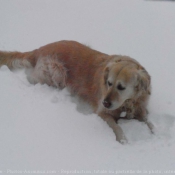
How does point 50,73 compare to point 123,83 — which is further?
point 50,73

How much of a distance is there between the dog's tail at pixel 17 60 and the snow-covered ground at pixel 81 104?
0.13 m

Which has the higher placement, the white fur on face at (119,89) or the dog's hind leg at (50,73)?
the white fur on face at (119,89)

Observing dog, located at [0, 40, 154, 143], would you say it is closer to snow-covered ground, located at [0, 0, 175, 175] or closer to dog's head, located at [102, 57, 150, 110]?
dog's head, located at [102, 57, 150, 110]

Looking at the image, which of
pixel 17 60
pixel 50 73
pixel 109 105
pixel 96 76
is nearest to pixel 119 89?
pixel 109 105

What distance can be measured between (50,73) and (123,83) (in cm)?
162

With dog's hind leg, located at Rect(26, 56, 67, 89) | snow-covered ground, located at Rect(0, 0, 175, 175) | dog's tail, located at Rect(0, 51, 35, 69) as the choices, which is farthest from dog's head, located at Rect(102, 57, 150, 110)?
dog's tail, located at Rect(0, 51, 35, 69)

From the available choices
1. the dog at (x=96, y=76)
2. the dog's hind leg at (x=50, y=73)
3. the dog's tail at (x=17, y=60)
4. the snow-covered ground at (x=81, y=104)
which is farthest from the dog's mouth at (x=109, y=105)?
the dog's tail at (x=17, y=60)

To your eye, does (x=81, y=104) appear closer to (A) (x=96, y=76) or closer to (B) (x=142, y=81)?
(A) (x=96, y=76)

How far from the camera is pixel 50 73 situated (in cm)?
502

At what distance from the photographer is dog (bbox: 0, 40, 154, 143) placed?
3.82m

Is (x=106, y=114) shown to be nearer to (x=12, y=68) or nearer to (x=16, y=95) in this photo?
(x=16, y=95)

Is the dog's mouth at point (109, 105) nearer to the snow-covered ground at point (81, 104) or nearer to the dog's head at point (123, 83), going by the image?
the dog's head at point (123, 83)

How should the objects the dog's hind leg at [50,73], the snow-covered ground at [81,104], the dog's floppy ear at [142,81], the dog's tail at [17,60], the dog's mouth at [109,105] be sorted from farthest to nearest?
the dog's tail at [17,60], the dog's hind leg at [50,73], the dog's floppy ear at [142,81], the dog's mouth at [109,105], the snow-covered ground at [81,104]

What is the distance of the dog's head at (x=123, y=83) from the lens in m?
3.76
